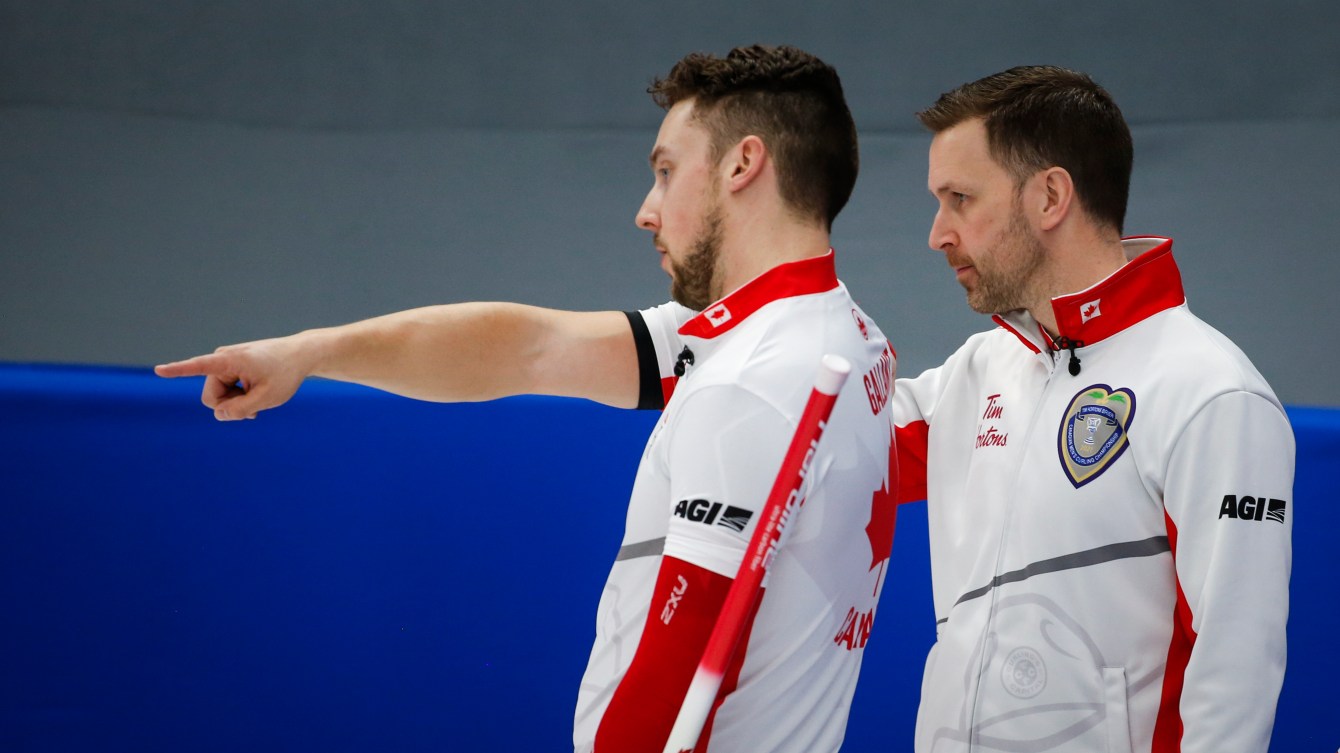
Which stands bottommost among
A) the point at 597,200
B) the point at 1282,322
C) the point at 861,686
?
the point at 861,686

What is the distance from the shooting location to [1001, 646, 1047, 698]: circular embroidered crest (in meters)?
1.55

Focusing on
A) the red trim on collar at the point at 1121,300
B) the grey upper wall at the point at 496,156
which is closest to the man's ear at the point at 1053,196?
the red trim on collar at the point at 1121,300

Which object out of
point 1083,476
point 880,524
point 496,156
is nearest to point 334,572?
point 880,524

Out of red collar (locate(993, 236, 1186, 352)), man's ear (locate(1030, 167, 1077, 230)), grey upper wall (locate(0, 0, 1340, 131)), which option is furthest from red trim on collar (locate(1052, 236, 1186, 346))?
grey upper wall (locate(0, 0, 1340, 131))

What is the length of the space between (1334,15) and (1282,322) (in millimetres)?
920

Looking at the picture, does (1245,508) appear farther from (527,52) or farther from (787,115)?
(527,52)

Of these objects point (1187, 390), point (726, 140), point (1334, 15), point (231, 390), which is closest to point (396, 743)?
point (231, 390)

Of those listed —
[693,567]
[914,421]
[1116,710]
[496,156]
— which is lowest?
[1116,710]

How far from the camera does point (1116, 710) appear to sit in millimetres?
1494

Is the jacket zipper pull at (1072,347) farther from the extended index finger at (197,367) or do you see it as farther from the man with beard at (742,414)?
the extended index finger at (197,367)

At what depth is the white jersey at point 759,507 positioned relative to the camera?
4.00 feet

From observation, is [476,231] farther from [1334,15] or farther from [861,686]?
[1334,15]

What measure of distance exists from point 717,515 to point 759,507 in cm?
4

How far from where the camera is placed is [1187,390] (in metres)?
1.49
